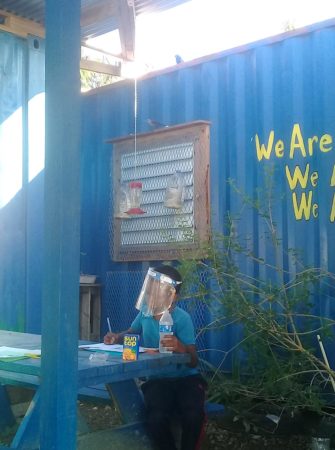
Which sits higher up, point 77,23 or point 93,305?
point 77,23

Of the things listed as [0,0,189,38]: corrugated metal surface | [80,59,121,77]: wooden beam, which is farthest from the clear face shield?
[80,59,121,77]: wooden beam

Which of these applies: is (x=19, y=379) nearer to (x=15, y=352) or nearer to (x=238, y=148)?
(x=15, y=352)

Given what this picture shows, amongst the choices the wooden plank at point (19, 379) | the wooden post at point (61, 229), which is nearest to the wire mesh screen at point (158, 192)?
the wooden plank at point (19, 379)

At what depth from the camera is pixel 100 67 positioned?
6.10 meters

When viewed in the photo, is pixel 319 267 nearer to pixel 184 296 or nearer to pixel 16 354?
pixel 184 296

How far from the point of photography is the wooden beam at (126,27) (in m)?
5.30

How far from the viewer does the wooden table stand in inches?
123

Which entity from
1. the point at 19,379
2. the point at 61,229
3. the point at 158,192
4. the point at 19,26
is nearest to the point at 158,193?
the point at 158,192

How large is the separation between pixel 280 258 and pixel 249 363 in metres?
0.87

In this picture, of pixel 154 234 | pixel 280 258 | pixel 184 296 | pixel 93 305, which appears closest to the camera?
pixel 184 296

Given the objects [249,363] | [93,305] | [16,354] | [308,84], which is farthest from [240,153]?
[16,354]

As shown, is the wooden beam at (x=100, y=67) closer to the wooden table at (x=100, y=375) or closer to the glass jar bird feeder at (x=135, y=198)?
the glass jar bird feeder at (x=135, y=198)

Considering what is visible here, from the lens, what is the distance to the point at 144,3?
5.30 metres

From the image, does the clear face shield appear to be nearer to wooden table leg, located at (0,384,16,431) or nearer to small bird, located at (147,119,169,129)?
wooden table leg, located at (0,384,16,431)
